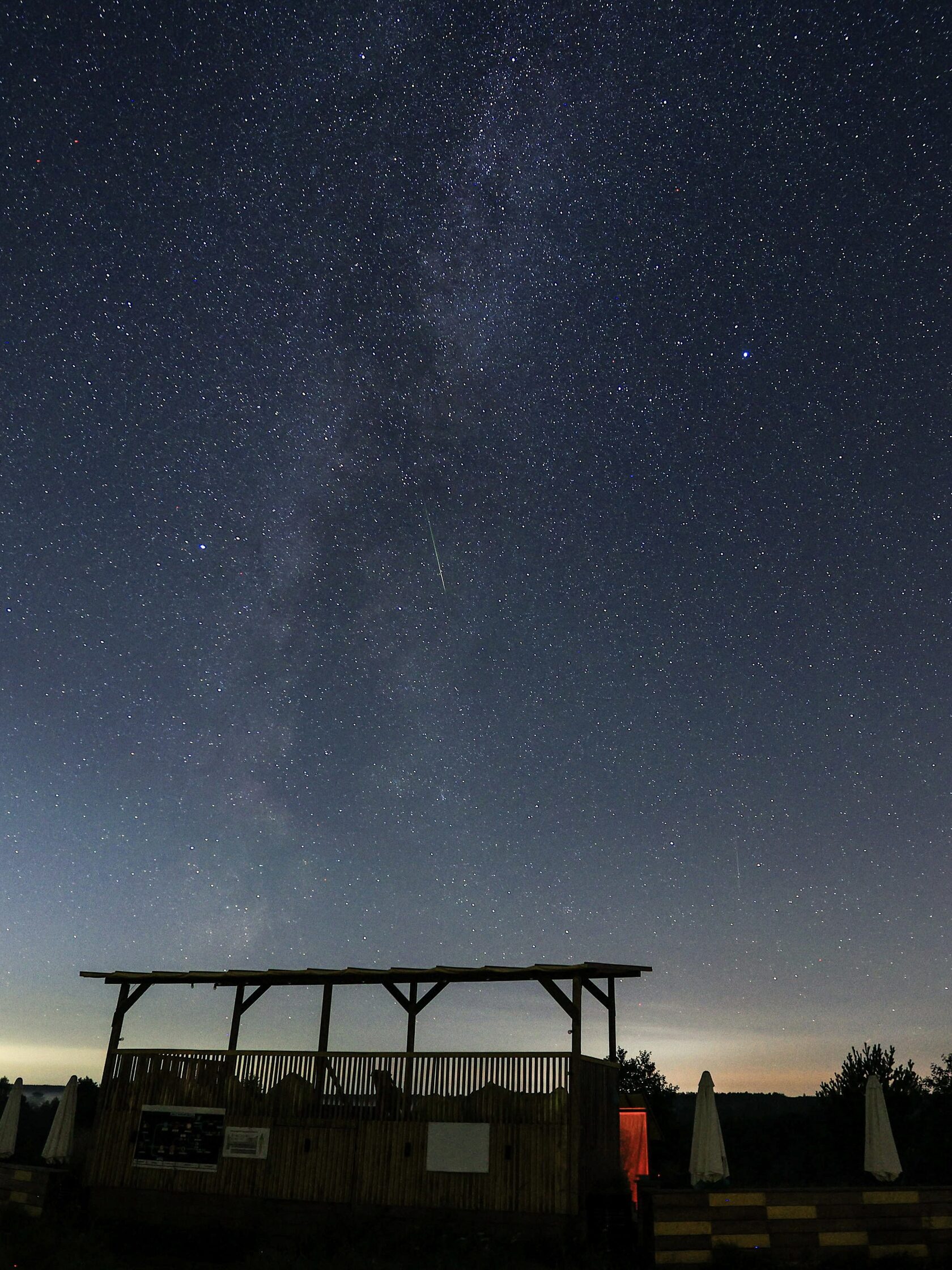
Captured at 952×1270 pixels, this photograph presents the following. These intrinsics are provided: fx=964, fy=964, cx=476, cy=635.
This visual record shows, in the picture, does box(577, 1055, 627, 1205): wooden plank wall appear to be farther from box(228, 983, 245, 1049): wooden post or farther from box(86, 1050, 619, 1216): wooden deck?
box(228, 983, 245, 1049): wooden post

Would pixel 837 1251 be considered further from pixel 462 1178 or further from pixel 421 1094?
pixel 421 1094

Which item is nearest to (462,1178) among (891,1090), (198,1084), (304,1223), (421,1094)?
(421,1094)

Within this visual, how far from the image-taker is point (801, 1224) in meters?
13.5

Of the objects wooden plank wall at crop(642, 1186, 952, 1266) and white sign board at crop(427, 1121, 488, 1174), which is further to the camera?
white sign board at crop(427, 1121, 488, 1174)

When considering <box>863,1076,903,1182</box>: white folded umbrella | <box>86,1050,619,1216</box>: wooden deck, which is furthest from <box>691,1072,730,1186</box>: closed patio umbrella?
<box>863,1076,903,1182</box>: white folded umbrella

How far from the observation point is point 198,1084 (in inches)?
704

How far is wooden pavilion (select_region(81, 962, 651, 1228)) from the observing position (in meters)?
15.2

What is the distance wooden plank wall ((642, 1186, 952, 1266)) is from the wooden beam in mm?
2744

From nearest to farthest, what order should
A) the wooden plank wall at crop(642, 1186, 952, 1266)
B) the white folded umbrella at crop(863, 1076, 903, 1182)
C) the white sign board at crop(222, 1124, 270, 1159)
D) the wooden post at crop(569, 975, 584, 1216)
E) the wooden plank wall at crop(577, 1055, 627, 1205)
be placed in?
the wooden plank wall at crop(642, 1186, 952, 1266) < the white folded umbrella at crop(863, 1076, 903, 1182) < the wooden post at crop(569, 975, 584, 1216) < the wooden plank wall at crop(577, 1055, 627, 1205) < the white sign board at crop(222, 1124, 270, 1159)

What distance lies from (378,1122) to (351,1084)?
2.69 ft

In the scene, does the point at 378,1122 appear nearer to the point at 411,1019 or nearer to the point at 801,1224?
the point at 411,1019

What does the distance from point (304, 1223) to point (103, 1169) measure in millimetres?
4337

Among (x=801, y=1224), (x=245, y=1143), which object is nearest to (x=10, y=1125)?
(x=245, y=1143)

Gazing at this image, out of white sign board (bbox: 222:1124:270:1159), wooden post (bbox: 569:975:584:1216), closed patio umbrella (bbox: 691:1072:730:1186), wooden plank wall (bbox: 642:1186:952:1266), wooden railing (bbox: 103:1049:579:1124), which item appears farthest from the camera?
white sign board (bbox: 222:1124:270:1159)
